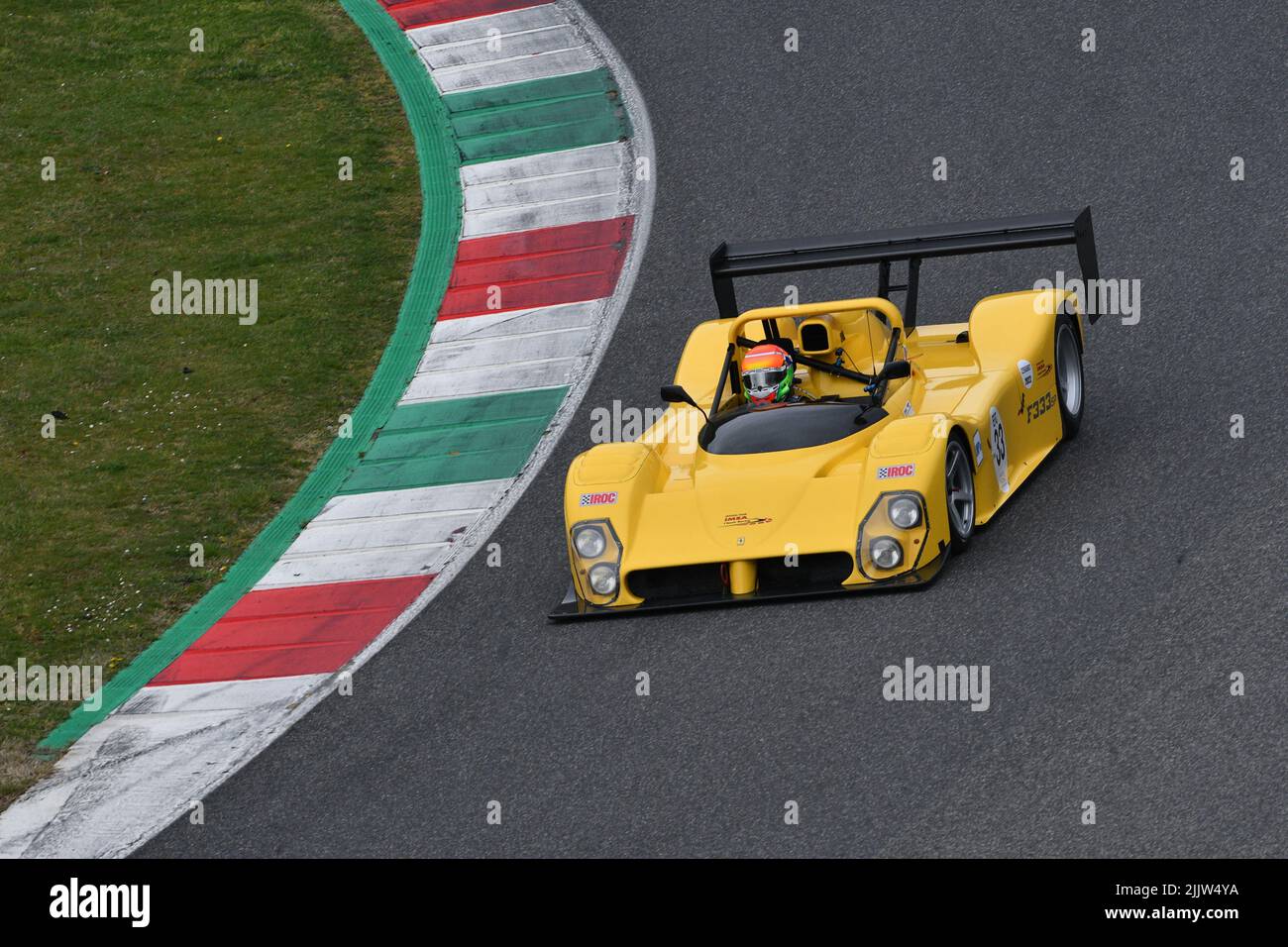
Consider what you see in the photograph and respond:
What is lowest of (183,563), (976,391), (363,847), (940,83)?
(363,847)

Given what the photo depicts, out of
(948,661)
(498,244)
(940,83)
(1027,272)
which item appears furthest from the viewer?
(940,83)

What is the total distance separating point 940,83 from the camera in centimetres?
1538

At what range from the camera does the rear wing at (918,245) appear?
10195 millimetres

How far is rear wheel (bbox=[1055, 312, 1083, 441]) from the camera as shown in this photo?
10328 millimetres

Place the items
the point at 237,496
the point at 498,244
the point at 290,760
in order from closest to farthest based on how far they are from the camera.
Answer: the point at 290,760 → the point at 237,496 → the point at 498,244

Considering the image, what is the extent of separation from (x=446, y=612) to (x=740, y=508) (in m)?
1.99

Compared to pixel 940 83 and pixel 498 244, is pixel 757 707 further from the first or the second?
pixel 940 83

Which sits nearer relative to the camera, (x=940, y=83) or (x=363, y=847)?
(x=363, y=847)

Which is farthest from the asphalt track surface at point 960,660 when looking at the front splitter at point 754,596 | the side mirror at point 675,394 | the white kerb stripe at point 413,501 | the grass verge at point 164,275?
the grass verge at point 164,275

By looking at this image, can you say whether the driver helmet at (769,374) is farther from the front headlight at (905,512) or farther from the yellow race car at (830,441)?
the front headlight at (905,512)

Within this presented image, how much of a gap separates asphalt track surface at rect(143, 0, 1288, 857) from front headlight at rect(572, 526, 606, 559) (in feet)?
1.27

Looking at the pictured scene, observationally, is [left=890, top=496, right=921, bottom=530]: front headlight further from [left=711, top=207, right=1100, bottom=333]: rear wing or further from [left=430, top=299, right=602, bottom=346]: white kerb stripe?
[left=430, top=299, right=602, bottom=346]: white kerb stripe

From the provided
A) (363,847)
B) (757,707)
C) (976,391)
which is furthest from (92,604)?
(976,391)

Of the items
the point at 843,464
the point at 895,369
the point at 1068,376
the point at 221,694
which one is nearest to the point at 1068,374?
the point at 1068,376
